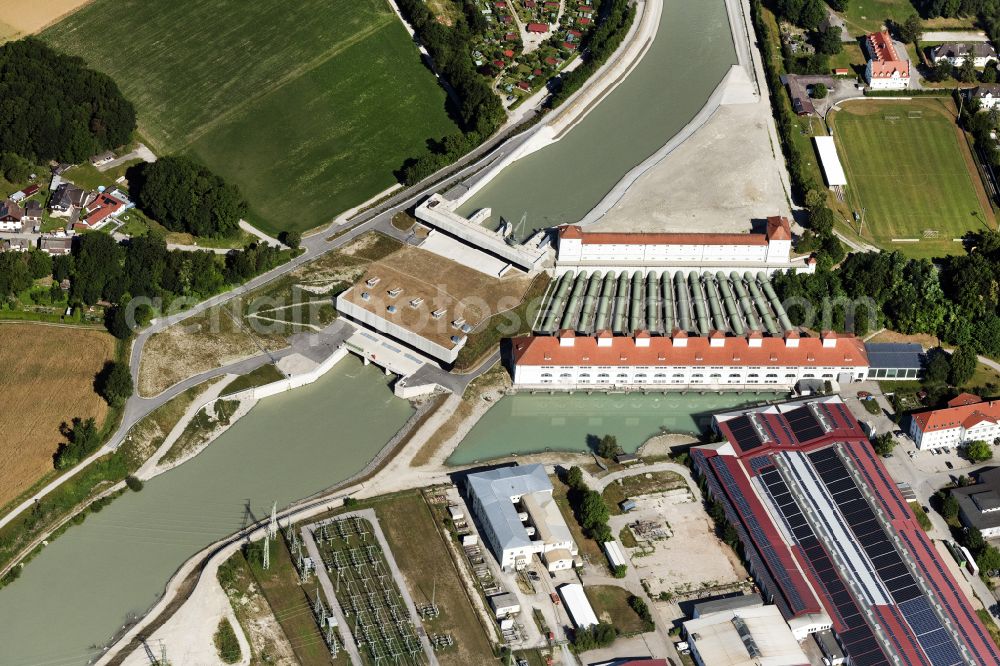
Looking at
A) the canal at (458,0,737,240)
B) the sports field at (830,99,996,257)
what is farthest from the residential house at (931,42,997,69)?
the canal at (458,0,737,240)

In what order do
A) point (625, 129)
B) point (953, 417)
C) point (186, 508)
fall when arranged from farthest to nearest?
point (625, 129)
point (953, 417)
point (186, 508)

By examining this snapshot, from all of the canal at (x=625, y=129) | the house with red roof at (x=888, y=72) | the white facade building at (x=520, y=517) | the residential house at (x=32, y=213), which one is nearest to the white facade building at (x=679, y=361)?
the white facade building at (x=520, y=517)

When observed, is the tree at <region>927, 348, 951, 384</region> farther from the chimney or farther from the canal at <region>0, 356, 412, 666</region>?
the canal at <region>0, 356, 412, 666</region>

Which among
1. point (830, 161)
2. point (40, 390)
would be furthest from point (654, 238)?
point (40, 390)

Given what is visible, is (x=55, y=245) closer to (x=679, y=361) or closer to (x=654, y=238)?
(x=654, y=238)

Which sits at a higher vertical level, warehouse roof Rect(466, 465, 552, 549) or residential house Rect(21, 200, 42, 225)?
A: residential house Rect(21, 200, 42, 225)

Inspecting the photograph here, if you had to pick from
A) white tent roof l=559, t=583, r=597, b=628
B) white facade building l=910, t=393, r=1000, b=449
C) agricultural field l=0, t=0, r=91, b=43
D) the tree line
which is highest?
agricultural field l=0, t=0, r=91, b=43

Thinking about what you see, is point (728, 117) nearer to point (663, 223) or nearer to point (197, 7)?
point (663, 223)
